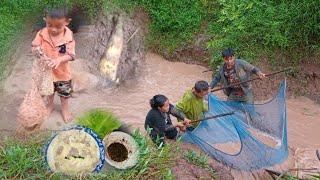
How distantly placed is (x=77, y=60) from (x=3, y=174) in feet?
13.6

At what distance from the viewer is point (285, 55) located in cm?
741

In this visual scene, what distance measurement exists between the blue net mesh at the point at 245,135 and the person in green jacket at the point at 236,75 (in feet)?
0.60

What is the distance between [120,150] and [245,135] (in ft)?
5.55

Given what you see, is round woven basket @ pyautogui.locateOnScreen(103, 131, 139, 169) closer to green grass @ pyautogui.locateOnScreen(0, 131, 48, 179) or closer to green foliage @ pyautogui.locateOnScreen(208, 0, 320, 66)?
green grass @ pyautogui.locateOnScreen(0, 131, 48, 179)

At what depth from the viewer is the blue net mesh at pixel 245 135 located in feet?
15.5

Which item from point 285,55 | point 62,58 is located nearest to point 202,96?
point 62,58

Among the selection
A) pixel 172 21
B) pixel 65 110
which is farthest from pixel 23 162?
pixel 172 21

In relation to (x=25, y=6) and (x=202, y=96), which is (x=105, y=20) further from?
(x=202, y=96)

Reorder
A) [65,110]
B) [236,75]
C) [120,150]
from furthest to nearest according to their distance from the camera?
1. [236,75]
2. [65,110]
3. [120,150]

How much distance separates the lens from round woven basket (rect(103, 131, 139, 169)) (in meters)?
3.26

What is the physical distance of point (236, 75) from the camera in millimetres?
5520

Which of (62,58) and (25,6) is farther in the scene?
(25,6)

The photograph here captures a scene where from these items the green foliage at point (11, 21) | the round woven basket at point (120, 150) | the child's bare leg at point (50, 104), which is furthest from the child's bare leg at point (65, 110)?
the round woven basket at point (120, 150)

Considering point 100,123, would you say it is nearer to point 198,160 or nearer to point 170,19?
point 198,160
